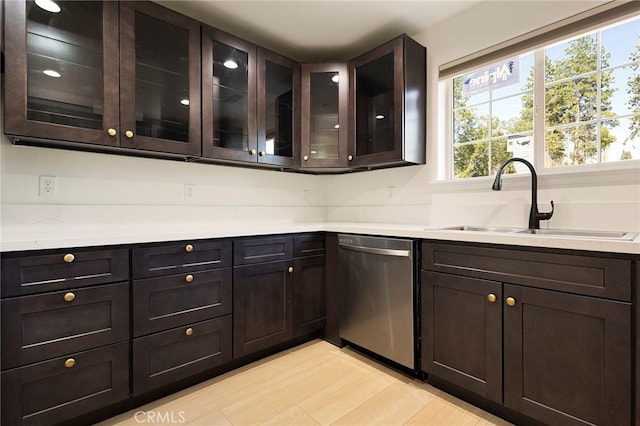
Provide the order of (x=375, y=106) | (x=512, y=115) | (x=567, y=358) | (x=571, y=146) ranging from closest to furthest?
(x=567, y=358), (x=571, y=146), (x=512, y=115), (x=375, y=106)

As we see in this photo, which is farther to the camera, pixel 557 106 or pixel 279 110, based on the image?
pixel 279 110

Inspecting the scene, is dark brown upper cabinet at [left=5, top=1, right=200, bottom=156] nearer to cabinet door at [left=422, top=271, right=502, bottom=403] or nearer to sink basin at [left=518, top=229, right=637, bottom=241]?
cabinet door at [left=422, top=271, right=502, bottom=403]

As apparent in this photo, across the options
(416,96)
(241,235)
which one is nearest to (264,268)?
(241,235)

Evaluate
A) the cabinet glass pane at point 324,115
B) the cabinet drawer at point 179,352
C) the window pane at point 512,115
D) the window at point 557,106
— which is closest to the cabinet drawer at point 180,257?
the cabinet drawer at point 179,352

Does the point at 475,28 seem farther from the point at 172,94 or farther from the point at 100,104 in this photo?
the point at 100,104

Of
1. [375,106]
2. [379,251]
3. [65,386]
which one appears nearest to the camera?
[65,386]

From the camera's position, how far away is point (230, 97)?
84.0 inches

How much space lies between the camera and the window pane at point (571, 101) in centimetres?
173

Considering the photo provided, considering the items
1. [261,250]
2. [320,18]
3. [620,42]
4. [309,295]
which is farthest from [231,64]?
[620,42]

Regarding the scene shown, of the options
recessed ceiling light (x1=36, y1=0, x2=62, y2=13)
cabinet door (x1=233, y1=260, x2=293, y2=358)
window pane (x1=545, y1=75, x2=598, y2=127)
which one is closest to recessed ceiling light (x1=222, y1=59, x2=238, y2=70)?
recessed ceiling light (x1=36, y1=0, x2=62, y2=13)

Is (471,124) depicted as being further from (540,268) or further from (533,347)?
(533,347)

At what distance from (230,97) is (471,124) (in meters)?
1.75

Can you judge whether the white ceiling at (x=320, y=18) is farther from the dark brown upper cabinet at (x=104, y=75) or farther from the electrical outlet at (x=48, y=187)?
the electrical outlet at (x=48, y=187)

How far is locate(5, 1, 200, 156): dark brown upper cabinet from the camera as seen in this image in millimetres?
1439
